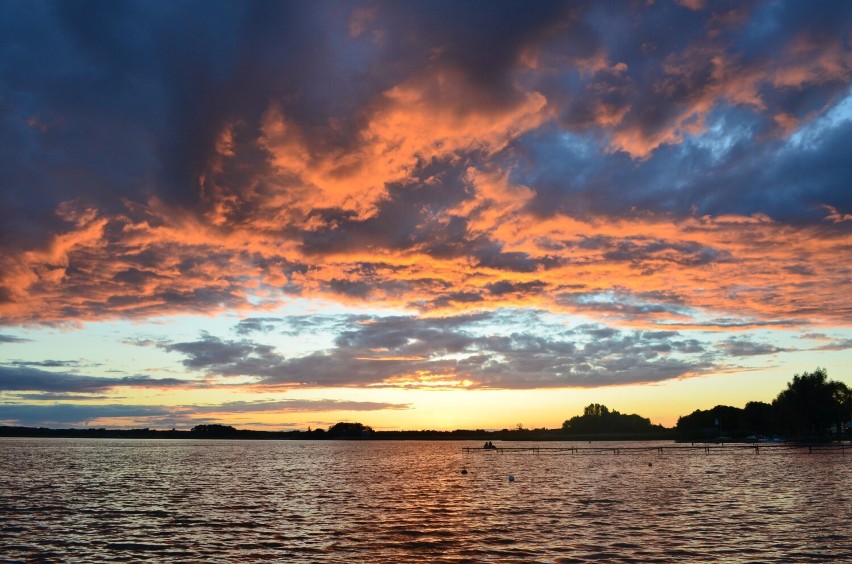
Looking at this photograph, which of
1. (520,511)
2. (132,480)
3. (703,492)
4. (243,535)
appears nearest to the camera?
(243,535)

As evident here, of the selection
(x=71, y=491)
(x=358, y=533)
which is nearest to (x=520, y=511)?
(x=358, y=533)

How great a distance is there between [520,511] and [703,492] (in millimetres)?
27257

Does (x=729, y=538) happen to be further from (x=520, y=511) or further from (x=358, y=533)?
(x=358, y=533)

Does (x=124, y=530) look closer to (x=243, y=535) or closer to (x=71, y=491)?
(x=243, y=535)

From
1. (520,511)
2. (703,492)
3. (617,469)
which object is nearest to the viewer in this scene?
(520,511)

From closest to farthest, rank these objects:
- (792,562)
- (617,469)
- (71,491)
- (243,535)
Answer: (792,562) < (243,535) < (71,491) < (617,469)

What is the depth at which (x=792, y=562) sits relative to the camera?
36.8m

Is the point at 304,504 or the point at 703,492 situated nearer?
the point at 304,504

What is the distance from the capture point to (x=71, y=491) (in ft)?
A: 269

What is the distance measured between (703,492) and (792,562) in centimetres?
4189

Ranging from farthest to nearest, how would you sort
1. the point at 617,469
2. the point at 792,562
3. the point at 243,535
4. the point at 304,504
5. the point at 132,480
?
1. the point at 617,469
2. the point at 132,480
3. the point at 304,504
4. the point at 243,535
5. the point at 792,562

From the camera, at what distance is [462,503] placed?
6944cm

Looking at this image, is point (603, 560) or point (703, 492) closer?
point (603, 560)

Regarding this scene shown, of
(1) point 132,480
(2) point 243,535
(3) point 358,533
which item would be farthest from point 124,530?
(1) point 132,480
